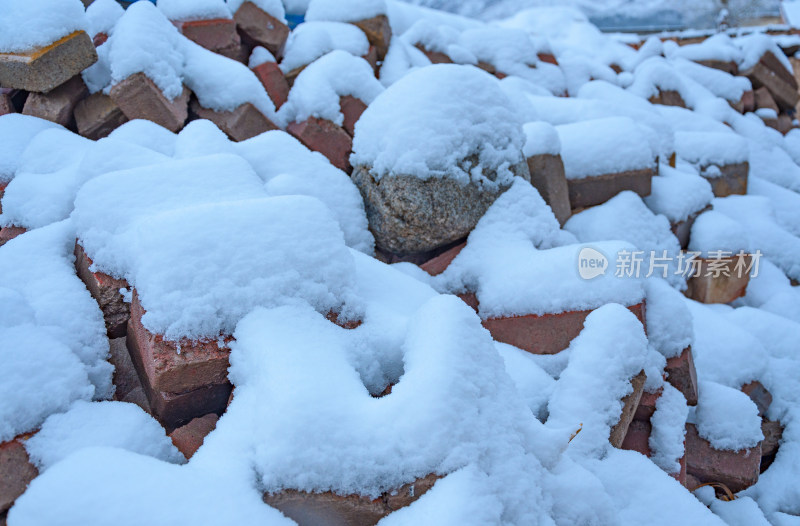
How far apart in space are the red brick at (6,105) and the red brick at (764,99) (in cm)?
589

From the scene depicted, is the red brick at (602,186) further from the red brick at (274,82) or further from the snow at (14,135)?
the snow at (14,135)

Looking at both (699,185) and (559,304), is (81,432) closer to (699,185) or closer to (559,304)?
(559,304)

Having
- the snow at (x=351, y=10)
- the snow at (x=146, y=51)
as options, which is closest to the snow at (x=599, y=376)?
the snow at (x=146, y=51)

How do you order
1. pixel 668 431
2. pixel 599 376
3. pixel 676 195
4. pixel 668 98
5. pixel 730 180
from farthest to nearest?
1. pixel 668 98
2. pixel 730 180
3. pixel 676 195
4. pixel 668 431
5. pixel 599 376

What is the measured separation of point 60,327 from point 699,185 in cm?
288

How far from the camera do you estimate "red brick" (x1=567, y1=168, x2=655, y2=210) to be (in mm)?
2539

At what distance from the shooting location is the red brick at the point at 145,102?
2178 millimetres

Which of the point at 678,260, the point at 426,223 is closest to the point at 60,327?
the point at 426,223

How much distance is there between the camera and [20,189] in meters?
1.80

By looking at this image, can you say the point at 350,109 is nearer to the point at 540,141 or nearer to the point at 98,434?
the point at 540,141

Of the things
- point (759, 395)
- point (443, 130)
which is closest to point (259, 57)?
point (443, 130)

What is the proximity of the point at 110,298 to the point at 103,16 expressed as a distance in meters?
1.67

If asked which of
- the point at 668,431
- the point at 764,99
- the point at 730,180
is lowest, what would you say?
the point at 764,99

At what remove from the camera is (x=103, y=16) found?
8.08 feet
